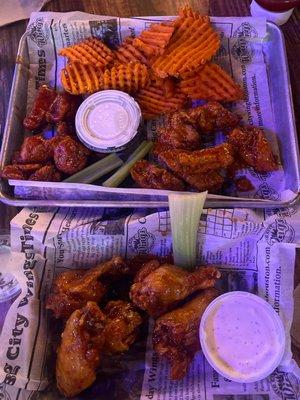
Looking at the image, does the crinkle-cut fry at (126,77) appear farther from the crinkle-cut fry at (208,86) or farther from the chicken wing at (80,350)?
the chicken wing at (80,350)

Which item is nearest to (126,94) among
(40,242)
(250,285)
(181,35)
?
(181,35)

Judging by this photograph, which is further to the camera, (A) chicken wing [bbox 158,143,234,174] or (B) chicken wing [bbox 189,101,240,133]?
(B) chicken wing [bbox 189,101,240,133]

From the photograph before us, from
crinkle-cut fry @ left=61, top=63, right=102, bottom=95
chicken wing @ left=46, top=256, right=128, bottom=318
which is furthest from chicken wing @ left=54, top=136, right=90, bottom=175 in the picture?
chicken wing @ left=46, top=256, right=128, bottom=318

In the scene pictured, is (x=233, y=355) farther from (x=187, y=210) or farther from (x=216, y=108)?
(x=216, y=108)

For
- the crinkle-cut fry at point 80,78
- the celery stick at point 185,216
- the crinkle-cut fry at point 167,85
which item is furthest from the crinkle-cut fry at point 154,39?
the celery stick at point 185,216

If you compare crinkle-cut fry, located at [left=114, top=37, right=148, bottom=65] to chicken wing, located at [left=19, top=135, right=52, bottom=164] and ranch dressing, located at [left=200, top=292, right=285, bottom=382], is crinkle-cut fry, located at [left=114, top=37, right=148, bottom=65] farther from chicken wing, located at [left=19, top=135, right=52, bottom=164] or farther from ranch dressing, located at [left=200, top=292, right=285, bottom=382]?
ranch dressing, located at [left=200, top=292, right=285, bottom=382]

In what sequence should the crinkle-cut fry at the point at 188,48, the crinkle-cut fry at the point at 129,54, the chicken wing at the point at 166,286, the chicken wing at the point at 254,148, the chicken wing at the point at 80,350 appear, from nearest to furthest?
the chicken wing at the point at 80,350 < the chicken wing at the point at 166,286 < the chicken wing at the point at 254,148 < the crinkle-cut fry at the point at 188,48 < the crinkle-cut fry at the point at 129,54
